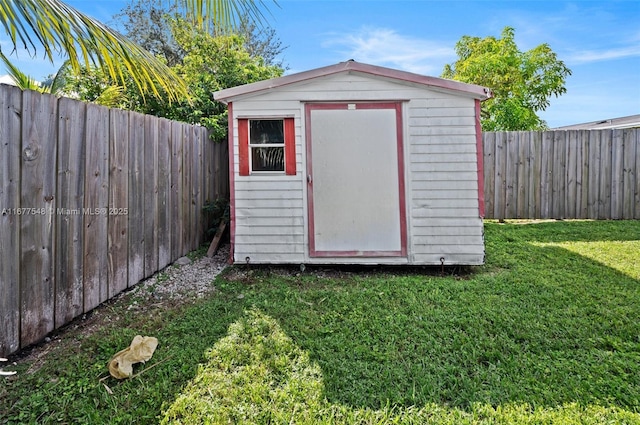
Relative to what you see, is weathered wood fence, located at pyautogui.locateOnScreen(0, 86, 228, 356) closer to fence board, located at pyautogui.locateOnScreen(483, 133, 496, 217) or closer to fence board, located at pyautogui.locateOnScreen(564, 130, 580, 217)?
fence board, located at pyautogui.locateOnScreen(483, 133, 496, 217)

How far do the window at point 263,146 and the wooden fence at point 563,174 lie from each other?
4.61m

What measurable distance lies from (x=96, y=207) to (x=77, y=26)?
1.46 meters

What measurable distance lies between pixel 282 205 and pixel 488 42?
10693 mm

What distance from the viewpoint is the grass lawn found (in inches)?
72.3

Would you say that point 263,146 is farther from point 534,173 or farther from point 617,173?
point 617,173

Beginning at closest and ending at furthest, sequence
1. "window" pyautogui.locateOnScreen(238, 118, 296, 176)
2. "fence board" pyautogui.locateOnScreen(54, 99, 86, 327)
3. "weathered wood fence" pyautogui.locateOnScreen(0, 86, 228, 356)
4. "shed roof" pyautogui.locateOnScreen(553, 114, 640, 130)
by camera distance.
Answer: "weathered wood fence" pyautogui.locateOnScreen(0, 86, 228, 356) < "fence board" pyautogui.locateOnScreen(54, 99, 86, 327) < "window" pyautogui.locateOnScreen(238, 118, 296, 176) < "shed roof" pyautogui.locateOnScreen(553, 114, 640, 130)

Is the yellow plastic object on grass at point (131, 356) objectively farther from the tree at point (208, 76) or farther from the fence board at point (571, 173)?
the fence board at point (571, 173)

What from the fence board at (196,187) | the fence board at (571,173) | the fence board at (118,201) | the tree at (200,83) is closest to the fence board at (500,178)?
the fence board at (571,173)

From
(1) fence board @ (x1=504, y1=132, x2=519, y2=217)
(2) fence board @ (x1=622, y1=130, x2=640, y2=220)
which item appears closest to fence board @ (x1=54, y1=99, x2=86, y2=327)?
(1) fence board @ (x1=504, y1=132, x2=519, y2=217)

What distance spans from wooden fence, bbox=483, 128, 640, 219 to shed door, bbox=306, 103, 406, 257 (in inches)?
148

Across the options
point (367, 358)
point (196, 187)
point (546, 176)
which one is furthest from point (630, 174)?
point (196, 187)

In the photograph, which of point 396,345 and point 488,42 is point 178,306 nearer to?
point 396,345

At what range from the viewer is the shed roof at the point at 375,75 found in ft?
13.1

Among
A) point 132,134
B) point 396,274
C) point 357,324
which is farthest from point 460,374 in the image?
point 132,134
